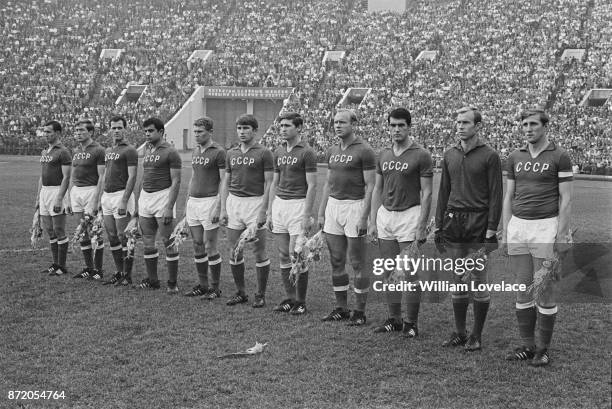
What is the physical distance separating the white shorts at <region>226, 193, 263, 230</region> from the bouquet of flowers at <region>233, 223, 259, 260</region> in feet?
0.33

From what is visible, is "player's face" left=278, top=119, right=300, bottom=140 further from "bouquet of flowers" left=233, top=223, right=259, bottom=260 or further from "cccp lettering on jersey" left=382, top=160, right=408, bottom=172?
"cccp lettering on jersey" left=382, top=160, right=408, bottom=172

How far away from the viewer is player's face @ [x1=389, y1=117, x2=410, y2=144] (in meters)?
6.86

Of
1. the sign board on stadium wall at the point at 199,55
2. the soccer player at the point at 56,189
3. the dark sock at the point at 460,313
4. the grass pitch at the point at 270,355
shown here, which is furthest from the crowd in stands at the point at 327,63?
the dark sock at the point at 460,313

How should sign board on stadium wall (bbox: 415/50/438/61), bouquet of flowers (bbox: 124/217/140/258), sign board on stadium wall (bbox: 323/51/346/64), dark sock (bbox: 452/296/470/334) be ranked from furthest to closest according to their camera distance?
sign board on stadium wall (bbox: 323/51/346/64) → sign board on stadium wall (bbox: 415/50/438/61) → bouquet of flowers (bbox: 124/217/140/258) → dark sock (bbox: 452/296/470/334)

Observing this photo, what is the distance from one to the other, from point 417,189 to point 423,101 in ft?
115

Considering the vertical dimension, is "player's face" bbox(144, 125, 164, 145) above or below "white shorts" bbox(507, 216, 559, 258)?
above

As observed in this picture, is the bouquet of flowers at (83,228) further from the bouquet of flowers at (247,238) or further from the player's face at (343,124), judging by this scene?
the player's face at (343,124)

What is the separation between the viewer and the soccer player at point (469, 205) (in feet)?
20.8

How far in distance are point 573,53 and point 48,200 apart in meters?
37.2

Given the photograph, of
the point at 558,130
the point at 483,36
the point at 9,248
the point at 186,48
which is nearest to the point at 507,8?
the point at 483,36

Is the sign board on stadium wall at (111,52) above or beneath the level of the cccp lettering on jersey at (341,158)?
above

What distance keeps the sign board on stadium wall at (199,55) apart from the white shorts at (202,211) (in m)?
42.0

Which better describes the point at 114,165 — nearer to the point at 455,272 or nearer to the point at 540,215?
the point at 455,272

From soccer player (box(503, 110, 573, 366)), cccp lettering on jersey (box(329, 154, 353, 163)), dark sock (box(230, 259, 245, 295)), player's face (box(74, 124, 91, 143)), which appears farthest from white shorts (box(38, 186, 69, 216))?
soccer player (box(503, 110, 573, 366))
